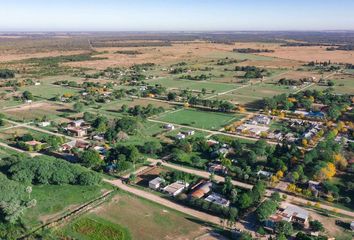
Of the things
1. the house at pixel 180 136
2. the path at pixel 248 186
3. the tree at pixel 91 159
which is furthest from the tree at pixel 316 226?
the house at pixel 180 136

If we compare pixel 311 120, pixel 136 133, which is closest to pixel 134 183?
pixel 136 133

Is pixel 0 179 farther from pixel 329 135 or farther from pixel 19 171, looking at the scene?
pixel 329 135

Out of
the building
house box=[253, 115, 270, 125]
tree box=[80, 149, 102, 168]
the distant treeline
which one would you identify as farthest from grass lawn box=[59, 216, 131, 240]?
→ the distant treeline

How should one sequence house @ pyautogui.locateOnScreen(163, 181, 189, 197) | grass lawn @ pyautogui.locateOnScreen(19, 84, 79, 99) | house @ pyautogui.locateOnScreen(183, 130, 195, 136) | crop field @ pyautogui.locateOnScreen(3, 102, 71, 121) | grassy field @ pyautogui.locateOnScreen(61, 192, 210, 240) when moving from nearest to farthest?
1. grassy field @ pyautogui.locateOnScreen(61, 192, 210, 240)
2. house @ pyautogui.locateOnScreen(163, 181, 189, 197)
3. house @ pyautogui.locateOnScreen(183, 130, 195, 136)
4. crop field @ pyautogui.locateOnScreen(3, 102, 71, 121)
5. grass lawn @ pyautogui.locateOnScreen(19, 84, 79, 99)

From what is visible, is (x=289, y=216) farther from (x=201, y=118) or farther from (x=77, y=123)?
(x=77, y=123)

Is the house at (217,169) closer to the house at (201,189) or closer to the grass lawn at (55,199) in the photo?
the house at (201,189)

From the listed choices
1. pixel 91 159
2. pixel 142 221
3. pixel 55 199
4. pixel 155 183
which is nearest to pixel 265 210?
pixel 142 221

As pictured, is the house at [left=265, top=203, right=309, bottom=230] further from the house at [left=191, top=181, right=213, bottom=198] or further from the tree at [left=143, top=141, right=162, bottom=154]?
the tree at [left=143, top=141, right=162, bottom=154]
